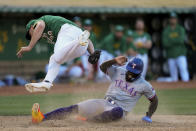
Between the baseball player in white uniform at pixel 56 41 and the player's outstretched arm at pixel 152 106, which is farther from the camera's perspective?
the player's outstretched arm at pixel 152 106

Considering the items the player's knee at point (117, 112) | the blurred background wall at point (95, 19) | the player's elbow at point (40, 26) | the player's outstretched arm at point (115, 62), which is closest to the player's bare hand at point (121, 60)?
the player's outstretched arm at point (115, 62)

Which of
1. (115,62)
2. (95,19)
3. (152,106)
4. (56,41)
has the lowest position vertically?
(152,106)

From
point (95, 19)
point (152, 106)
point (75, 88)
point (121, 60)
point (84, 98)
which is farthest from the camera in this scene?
point (95, 19)

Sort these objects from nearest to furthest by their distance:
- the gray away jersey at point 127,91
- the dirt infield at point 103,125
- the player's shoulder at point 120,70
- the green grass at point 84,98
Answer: the dirt infield at point 103,125 → the gray away jersey at point 127,91 → the player's shoulder at point 120,70 → the green grass at point 84,98

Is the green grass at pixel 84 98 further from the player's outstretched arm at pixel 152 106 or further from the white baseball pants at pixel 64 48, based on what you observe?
the white baseball pants at pixel 64 48

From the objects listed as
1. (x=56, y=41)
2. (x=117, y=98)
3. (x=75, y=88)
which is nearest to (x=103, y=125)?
(x=117, y=98)

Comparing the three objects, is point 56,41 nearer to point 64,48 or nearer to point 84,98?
point 64,48

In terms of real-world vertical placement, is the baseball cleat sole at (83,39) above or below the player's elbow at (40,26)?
below
